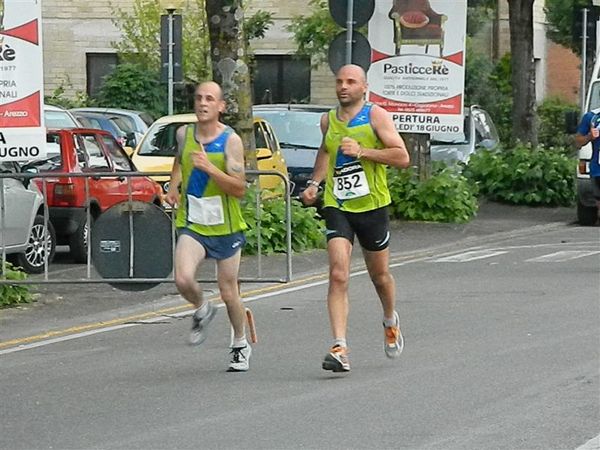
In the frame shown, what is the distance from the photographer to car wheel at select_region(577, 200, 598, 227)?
2330cm

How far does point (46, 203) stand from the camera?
14883 mm

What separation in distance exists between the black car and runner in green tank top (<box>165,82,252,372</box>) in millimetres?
12988

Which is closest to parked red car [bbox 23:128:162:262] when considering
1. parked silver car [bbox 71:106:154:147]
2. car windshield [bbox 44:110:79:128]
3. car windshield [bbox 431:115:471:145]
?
car windshield [bbox 44:110:79:128]

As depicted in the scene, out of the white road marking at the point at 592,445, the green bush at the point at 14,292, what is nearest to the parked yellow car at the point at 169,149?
the green bush at the point at 14,292

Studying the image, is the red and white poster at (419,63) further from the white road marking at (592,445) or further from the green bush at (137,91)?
the green bush at (137,91)

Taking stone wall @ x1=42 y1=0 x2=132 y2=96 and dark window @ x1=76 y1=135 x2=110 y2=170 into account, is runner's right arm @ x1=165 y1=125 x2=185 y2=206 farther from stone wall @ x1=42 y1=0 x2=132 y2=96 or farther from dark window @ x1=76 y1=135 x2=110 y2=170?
stone wall @ x1=42 y1=0 x2=132 y2=96

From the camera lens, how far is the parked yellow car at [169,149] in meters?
22.1

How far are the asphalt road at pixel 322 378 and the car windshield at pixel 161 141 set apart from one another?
25.5ft

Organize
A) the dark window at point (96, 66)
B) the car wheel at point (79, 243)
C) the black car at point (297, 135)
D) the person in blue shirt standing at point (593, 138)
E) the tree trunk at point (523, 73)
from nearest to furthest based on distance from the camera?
the person in blue shirt standing at point (593, 138) → the car wheel at point (79, 243) → the black car at point (297, 135) → the tree trunk at point (523, 73) → the dark window at point (96, 66)

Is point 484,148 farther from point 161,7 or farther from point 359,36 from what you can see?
point 161,7

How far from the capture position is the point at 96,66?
157 ft

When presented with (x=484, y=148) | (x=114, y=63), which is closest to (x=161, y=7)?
(x=114, y=63)

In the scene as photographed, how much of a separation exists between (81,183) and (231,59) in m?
2.74

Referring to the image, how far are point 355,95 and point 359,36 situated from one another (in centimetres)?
858
